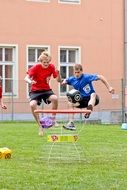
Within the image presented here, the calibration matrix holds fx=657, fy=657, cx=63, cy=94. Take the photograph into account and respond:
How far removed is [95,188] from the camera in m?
6.26

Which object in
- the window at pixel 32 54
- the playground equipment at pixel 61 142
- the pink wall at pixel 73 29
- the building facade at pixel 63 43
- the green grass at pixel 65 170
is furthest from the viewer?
the window at pixel 32 54

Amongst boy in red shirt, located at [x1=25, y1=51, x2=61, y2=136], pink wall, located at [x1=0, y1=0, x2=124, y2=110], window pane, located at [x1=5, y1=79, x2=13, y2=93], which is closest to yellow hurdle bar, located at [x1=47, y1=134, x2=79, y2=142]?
boy in red shirt, located at [x1=25, y1=51, x2=61, y2=136]

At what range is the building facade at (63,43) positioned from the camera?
30.5 meters

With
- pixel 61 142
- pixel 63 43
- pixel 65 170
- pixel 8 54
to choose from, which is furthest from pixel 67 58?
pixel 65 170

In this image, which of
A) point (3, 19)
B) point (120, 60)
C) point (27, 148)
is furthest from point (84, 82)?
point (120, 60)

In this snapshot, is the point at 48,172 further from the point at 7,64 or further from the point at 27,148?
the point at 7,64

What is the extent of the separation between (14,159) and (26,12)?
2321 cm

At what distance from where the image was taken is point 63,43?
32656mm

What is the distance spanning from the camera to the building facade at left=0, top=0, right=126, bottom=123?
30.5 meters

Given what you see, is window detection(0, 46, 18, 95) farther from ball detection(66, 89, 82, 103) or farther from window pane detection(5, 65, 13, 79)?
ball detection(66, 89, 82, 103)

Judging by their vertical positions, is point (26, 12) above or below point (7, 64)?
above

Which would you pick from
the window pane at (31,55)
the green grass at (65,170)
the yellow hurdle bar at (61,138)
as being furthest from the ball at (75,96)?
the window pane at (31,55)

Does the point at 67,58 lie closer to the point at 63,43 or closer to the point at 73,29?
the point at 63,43

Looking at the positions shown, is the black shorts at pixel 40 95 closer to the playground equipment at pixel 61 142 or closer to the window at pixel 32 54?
the playground equipment at pixel 61 142
